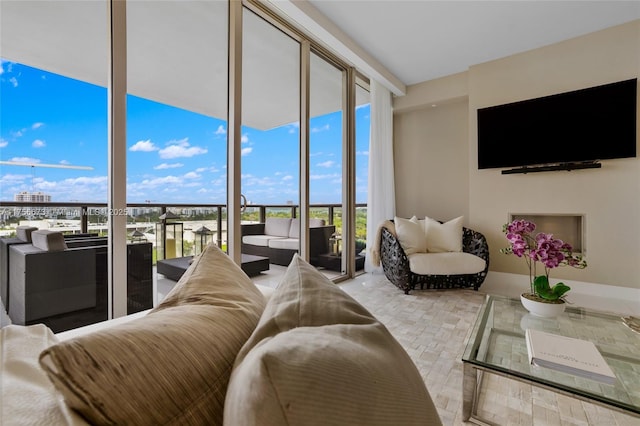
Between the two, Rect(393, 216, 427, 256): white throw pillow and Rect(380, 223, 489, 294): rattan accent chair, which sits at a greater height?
Rect(393, 216, 427, 256): white throw pillow

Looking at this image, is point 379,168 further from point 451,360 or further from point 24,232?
point 24,232

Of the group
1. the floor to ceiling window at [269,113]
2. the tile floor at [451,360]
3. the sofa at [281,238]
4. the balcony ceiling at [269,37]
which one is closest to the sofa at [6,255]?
the tile floor at [451,360]

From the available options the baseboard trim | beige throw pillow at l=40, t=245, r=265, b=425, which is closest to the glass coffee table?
beige throw pillow at l=40, t=245, r=265, b=425

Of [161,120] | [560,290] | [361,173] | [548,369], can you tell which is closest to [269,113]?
[361,173]

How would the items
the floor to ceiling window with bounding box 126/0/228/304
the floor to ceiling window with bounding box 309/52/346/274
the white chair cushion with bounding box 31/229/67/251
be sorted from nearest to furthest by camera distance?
the white chair cushion with bounding box 31/229/67/251 < the floor to ceiling window with bounding box 126/0/228/304 < the floor to ceiling window with bounding box 309/52/346/274

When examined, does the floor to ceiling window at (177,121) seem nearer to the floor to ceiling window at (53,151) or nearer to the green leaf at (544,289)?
the floor to ceiling window at (53,151)

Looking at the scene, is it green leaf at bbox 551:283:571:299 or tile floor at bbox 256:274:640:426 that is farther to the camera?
green leaf at bbox 551:283:571:299

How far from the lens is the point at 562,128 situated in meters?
3.32

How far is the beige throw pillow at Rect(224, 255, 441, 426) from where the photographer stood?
0.31 meters

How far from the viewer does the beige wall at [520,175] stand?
122 inches

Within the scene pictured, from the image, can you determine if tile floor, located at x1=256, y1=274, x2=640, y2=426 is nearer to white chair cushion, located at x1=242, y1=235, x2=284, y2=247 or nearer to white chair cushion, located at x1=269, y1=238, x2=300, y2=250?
white chair cushion, located at x1=269, y1=238, x2=300, y2=250

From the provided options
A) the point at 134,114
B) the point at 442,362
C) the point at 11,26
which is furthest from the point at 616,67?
the point at 11,26

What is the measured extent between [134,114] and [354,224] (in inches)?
108

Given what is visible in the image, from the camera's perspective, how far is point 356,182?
413 centimetres
